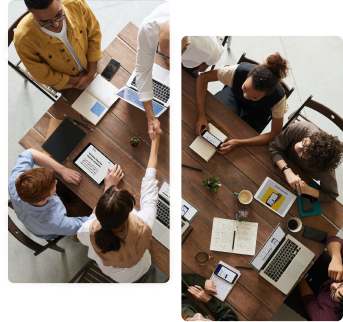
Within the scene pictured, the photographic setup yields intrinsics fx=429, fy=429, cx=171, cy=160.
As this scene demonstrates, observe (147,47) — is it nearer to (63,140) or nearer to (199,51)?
(199,51)

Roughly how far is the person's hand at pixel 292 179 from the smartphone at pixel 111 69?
3.39 ft

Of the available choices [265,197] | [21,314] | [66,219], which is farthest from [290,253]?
[21,314]

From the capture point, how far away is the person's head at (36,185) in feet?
6.41

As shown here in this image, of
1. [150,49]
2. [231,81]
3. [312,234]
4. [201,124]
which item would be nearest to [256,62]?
[231,81]

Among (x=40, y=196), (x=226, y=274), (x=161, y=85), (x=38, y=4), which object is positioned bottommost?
(x=40, y=196)

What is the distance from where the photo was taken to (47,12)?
182 cm

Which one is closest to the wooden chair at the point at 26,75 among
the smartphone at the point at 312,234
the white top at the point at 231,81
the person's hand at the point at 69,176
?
A: the person's hand at the point at 69,176

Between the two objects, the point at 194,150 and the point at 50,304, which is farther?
the point at 194,150

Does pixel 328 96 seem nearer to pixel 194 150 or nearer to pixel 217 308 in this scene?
pixel 194 150

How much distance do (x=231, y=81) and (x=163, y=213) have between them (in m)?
0.78

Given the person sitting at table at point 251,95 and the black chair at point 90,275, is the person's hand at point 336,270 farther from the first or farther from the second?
the black chair at point 90,275

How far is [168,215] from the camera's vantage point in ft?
6.58

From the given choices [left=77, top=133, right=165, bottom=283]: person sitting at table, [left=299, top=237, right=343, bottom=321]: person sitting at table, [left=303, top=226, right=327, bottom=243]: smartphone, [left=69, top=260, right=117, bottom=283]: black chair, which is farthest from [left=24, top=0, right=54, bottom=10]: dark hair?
[left=299, top=237, right=343, bottom=321]: person sitting at table

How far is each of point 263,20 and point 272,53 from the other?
175 mm
